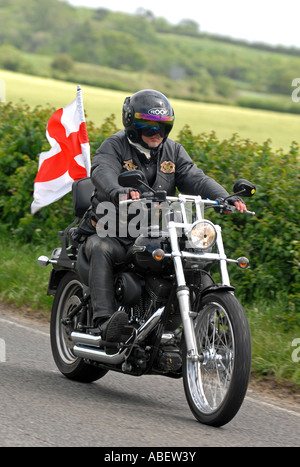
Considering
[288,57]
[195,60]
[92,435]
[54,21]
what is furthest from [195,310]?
[54,21]

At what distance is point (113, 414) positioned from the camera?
5.93m

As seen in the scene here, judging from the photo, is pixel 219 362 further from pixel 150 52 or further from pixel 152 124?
pixel 150 52

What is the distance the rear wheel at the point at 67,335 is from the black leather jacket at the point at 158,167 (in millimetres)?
885

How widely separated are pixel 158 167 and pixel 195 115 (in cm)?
2323

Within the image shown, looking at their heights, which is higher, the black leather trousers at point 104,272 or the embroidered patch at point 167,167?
the embroidered patch at point 167,167

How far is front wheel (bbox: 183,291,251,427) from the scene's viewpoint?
545cm

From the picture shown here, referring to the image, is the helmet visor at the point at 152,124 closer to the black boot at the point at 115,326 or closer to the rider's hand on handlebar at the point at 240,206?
the rider's hand on handlebar at the point at 240,206

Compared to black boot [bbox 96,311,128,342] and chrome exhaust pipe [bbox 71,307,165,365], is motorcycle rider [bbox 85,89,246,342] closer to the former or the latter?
black boot [bbox 96,311,128,342]

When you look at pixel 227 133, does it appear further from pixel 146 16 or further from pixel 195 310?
pixel 146 16

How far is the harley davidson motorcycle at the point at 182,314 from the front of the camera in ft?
18.4

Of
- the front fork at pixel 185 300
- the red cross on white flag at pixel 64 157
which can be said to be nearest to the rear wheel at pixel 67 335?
the front fork at pixel 185 300

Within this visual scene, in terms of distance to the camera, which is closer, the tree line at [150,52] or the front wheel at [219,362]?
the front wheel at [219,362]

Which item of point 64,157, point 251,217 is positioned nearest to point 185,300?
point 251,217

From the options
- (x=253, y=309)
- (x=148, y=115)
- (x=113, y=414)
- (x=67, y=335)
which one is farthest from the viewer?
(x=253, y=309)
